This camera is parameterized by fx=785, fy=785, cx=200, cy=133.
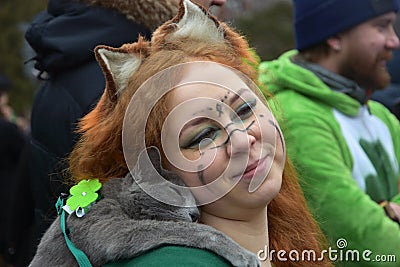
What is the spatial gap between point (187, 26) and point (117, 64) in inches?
8.4

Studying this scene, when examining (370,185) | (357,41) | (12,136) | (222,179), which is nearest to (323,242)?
(222,179)

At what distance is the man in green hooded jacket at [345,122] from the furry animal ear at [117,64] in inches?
37.4

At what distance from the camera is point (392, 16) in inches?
142

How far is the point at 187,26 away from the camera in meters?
1.92

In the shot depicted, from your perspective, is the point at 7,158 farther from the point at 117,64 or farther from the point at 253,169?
the point at 253,169

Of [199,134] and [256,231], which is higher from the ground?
[199,134]

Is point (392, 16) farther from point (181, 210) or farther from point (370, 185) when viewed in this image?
point (181, 210)

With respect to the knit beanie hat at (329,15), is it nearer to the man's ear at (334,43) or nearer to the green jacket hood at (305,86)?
the man's ear at (334,43)

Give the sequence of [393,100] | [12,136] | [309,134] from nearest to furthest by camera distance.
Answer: [309,134] < [393,100] < [12,136]

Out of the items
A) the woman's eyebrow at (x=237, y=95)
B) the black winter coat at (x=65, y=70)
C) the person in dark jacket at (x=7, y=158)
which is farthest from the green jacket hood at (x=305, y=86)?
the person in dark jacket at (x=7, y=158)

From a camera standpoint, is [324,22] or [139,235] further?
[324,22]

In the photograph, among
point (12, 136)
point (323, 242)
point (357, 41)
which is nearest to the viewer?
point (323, 242)

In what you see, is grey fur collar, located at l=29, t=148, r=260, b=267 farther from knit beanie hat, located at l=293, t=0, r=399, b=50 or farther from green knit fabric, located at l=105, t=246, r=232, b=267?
knit beanie hat, located at l=293, t=0, r=399, b=50

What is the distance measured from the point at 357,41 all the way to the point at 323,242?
1528 millimetres
